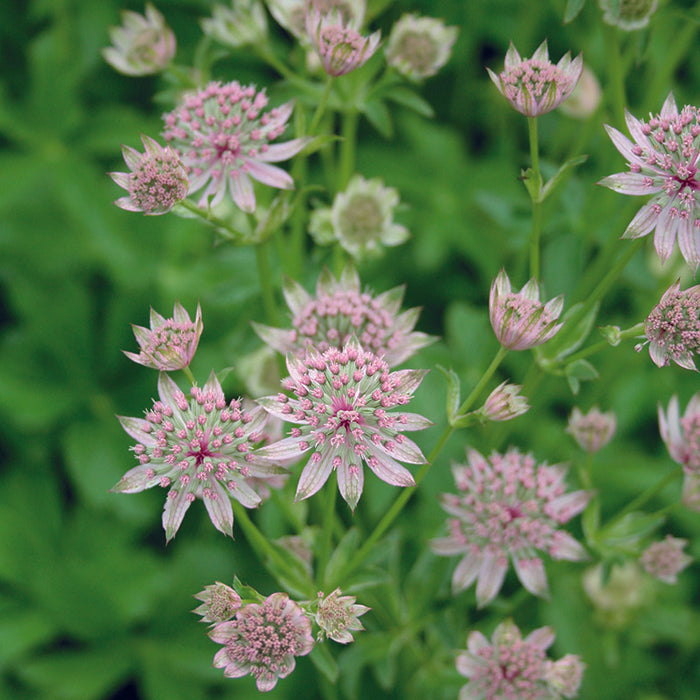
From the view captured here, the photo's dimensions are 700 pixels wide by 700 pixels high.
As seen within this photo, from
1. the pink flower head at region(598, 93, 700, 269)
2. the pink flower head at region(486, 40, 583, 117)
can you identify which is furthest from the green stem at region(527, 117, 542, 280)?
the pink flower head at region(598, 93, 700, 269)

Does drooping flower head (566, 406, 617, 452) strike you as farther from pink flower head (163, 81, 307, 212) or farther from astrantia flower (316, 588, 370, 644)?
pink flower head (163, 81, 307, 212)

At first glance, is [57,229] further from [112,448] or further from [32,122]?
[112,448]

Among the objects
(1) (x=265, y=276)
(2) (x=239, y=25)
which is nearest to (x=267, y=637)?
(1) (x=265, y=276)

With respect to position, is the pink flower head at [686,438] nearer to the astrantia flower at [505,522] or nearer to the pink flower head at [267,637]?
the astrantia flower at [505,522]

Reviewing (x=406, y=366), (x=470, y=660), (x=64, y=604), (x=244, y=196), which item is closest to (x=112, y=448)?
(x=64, y=604)

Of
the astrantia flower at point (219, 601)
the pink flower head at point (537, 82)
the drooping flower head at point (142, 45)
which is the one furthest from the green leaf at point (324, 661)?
the drooping flower head at point (142, 45)

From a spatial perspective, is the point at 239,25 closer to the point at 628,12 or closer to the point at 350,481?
the point at 628,12

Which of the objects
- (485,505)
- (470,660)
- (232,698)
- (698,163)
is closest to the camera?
(698,163)
